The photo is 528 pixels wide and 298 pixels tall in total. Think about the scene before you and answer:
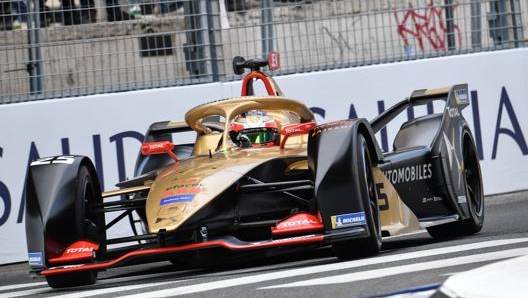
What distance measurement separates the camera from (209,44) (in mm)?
12625

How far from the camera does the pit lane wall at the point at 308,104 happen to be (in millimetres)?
11477

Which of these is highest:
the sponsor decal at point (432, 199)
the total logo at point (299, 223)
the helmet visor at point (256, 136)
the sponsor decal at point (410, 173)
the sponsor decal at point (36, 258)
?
the helmet visor at point (256, 136)

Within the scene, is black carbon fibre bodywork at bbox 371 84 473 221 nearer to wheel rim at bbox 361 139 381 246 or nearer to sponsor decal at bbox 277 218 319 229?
wheel rim at bbox 361 139 381 246

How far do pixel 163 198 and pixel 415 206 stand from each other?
7.01ft

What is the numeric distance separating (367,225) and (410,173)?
1.45m

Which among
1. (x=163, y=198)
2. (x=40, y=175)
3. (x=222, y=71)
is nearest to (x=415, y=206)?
(x=163, y=198)

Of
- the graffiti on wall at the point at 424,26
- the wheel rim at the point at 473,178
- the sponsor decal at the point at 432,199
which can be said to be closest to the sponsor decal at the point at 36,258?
the sponsor decal at the point at 432,199

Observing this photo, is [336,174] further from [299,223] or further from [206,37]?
[206,37]

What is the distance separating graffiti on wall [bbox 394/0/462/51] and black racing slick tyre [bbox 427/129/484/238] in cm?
305

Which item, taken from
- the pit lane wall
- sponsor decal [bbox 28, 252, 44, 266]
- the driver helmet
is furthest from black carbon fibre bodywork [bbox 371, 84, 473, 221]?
sponsor decal [bbox 28, 252, 44, 266]

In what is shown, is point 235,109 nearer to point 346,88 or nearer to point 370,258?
point 370,258

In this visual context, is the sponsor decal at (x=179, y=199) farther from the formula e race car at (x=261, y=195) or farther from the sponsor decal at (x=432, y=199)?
the sponsor decal at (x=432, y=199)

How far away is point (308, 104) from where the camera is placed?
12.6 metres

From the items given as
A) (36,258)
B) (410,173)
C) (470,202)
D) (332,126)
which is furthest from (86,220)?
(470,202)
